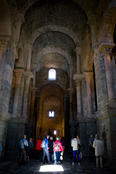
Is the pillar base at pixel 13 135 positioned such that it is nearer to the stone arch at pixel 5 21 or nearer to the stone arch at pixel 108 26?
the stone arch at pixel 5 21

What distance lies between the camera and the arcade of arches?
26.8ft

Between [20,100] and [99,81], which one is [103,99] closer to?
[99,81]

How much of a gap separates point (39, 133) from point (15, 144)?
72.5 ft

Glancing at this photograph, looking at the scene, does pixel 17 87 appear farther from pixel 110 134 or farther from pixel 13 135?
pixel 110 134

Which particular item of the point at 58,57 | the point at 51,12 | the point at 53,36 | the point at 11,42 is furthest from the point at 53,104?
the point at 11,42

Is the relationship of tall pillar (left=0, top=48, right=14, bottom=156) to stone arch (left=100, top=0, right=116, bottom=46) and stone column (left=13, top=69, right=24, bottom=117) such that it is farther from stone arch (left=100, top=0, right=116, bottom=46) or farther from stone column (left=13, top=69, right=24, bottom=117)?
stone arch (left=100, top=0, right=116, bottom=46)

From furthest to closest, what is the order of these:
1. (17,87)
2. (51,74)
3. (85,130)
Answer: (51,74), (17,87), (85,130)

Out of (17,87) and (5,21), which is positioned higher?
(5,21)

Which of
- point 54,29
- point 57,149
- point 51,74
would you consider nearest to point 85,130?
point 57,149

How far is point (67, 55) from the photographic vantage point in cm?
1906

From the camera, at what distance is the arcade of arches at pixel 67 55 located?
8172mm

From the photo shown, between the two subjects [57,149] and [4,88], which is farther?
[4,88]

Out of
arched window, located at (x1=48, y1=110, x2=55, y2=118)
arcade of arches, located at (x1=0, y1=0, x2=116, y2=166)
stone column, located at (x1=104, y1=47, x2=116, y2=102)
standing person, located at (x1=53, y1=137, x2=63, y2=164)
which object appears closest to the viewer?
stone column, located at (x1=104, y1=47, x2=116, y2=102)

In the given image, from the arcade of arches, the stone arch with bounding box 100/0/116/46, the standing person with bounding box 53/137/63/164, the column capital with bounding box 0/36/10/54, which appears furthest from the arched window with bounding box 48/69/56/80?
the standing person with bounding box 53/137/63/164
